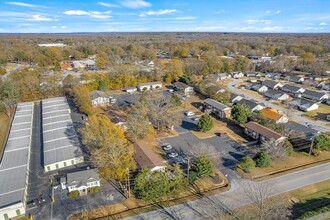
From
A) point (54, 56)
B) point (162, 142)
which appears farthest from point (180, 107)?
point (54, 56)

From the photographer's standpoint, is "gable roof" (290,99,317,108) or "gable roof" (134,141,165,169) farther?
"gable roof" (290,99,317,108)

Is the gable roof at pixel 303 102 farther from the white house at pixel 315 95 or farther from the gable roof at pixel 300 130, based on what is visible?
the gable roof at pixel 300 130

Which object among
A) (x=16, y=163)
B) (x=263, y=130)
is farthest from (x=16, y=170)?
(x=263, y=130)

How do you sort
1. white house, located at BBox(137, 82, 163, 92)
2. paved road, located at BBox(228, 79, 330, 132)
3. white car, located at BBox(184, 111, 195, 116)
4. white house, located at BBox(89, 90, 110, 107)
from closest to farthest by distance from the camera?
paved road, located at BBox(228, 79, 330, 132) → white car, located at BBox(184, 111, 195, 116) → white house, located at BBox(89, 90, 110, 107) → white house, located at BBox(137, 82, 163, 92)

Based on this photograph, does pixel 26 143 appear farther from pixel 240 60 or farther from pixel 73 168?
pixel 240 60

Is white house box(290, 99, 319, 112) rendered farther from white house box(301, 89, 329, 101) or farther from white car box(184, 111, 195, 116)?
white car box(184, 111, 195, 116)

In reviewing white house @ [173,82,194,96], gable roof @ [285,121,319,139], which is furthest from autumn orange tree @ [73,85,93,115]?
gable roof @ [285,121,319,139]

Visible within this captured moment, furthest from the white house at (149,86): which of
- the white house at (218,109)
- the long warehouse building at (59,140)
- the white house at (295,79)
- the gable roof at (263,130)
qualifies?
the white house at (295,79)
